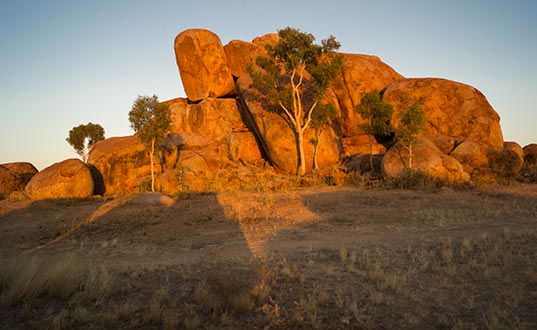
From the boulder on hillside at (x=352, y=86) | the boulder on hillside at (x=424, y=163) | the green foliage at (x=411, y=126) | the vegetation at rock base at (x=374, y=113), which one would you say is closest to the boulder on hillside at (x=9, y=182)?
the vegetation at rock base at (x=374, y=113)

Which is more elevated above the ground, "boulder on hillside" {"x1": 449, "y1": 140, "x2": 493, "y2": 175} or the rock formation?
the rock formation

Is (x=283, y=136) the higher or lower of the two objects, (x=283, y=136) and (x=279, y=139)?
the higher

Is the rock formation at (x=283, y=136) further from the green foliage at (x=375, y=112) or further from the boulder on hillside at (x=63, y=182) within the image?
the boulder on hillside at (x=63, y=182)

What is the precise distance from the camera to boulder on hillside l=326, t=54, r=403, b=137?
28516 millimetres

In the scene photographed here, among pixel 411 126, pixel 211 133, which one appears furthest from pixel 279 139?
pixel 411 126

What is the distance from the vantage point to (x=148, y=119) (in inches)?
896

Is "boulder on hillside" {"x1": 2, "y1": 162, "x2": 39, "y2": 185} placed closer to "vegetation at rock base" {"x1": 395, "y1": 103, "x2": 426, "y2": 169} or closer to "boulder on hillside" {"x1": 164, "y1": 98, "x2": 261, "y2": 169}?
"boulder on hillside" {"x1": 164, "y1": 98, "x2": 261, "y2": 169}

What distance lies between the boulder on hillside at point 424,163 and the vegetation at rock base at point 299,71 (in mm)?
6488

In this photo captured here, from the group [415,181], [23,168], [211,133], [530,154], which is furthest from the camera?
[211,133]

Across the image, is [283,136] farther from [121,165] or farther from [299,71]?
[121,165]

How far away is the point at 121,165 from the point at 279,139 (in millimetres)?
11723

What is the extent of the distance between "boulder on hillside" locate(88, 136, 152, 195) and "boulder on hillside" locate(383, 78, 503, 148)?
18545 mm

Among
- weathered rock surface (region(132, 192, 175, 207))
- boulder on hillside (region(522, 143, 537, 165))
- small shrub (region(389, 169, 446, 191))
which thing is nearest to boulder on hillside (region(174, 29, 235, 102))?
weathered rock surface (region(132, 192, 175, 207))

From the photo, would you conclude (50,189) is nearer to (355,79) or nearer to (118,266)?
(118,266)
